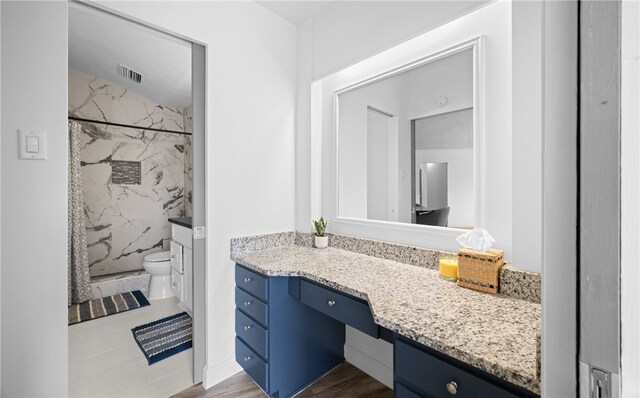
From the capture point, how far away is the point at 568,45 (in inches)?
15.0

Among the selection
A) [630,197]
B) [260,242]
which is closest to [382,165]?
[260,242]

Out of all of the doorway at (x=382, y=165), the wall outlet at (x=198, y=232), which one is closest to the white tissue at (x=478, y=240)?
the doorway at (x=382, y=165)

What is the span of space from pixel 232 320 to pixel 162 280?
5.14 feet

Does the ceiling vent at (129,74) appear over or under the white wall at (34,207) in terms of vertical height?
over

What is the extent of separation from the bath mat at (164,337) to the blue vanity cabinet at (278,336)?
1.96ft

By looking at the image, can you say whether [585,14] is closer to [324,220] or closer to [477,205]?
[477,205]

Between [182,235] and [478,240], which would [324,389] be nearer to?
[478,240]

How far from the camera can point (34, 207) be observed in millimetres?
1212

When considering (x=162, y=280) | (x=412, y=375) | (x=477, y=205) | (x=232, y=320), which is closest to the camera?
(x=412, y=375)

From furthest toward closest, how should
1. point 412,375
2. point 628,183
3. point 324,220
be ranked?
1. point 324,220
2. point 412,375
3. point 628,183

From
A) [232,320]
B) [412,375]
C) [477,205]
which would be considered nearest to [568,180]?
[412,375]

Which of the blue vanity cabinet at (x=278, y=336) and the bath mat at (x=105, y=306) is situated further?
the bath mat at (x=105, y=306)

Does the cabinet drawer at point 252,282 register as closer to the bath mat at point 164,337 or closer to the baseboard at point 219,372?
the baseboard at point 219,372

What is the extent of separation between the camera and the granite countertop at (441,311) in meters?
0.79
